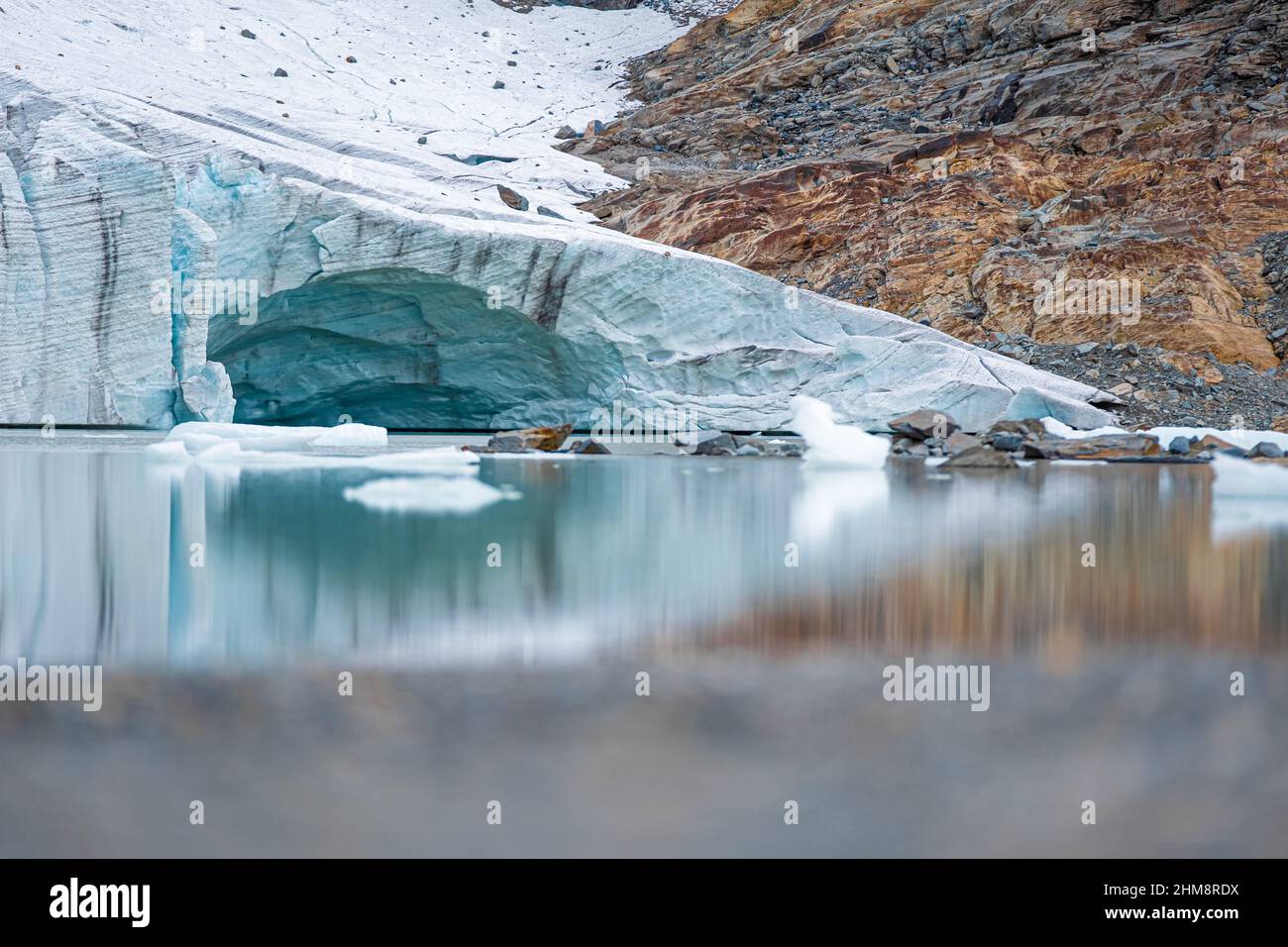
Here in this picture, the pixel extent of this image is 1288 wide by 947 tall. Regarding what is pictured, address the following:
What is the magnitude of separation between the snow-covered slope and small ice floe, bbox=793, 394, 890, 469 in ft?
10.8

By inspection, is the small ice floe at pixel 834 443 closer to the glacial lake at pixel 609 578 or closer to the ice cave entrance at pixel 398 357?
the glacial lake at pixel 609 578

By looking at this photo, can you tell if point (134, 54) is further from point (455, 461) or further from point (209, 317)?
point (455, 461)

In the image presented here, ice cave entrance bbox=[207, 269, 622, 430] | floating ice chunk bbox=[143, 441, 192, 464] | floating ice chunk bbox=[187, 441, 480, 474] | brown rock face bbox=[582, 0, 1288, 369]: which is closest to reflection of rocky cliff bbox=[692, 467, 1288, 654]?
floating ice chunk bbox=[187, 441, 480, 474]

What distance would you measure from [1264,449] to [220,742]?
30.1 ft

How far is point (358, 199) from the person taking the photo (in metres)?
11.1

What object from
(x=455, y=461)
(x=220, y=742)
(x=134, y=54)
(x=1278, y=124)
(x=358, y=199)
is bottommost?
(x=220, y=742)

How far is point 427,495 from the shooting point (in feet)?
15.3

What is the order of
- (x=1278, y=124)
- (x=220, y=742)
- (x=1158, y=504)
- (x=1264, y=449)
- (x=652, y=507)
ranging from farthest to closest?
1. (x=1278, y=124)
2. (x=1264, y=449)
3. (x=1158, y=504)
4. (x=652, y=507)
5. (x=220, y=742)

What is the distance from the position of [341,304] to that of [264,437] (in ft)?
10.7

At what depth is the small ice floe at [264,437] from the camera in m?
8.35

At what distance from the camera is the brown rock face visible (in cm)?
1498

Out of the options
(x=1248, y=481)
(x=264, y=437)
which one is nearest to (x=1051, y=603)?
(x=1248, y=481)

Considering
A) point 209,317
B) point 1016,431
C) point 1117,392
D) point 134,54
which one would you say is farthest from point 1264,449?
point 134,54

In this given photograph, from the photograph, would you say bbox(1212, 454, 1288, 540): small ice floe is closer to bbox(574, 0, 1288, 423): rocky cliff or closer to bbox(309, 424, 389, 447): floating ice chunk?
bbox(309, 424, 389, 447): floating ice chunk
